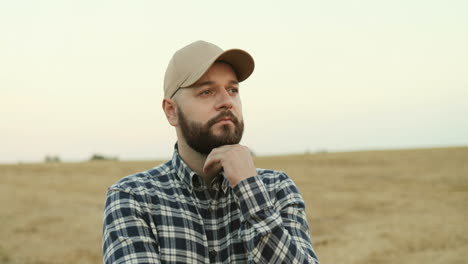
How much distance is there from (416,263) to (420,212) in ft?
18.6

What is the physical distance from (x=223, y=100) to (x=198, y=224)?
647mm

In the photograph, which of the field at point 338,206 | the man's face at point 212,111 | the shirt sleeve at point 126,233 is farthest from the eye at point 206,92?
the field at point 338,206

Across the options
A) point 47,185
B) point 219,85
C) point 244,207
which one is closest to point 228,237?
point 244,207

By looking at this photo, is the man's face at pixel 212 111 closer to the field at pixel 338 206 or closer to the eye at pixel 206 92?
the eye at pixel 206 92

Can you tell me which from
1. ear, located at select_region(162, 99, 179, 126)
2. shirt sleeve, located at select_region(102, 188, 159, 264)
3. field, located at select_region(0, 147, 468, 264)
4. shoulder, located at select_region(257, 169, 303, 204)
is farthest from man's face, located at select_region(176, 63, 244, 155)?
field, located at select_region(0, 147, 468, 264)

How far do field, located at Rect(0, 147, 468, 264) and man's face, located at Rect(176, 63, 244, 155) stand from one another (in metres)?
7.17

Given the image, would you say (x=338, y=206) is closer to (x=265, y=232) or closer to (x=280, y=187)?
(x=280, y=187)

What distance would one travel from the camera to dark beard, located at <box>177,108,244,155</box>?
9.33 feet

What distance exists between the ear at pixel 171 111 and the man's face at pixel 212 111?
0.10 metres

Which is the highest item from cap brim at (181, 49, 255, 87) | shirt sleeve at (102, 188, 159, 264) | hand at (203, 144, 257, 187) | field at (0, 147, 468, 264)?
cap brim at (181, 49, 255, 87)

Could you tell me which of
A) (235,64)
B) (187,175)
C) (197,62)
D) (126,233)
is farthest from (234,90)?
(126,233)

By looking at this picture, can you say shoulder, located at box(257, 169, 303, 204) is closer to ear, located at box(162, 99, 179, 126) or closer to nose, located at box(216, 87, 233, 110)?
nose, located at box(216, 87, 233, 110)

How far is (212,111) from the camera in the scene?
2859 mm

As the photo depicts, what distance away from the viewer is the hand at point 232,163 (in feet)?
8.76
